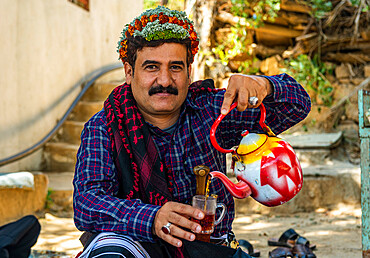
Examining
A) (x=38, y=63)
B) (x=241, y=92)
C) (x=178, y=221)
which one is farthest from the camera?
(x=38, y=63)

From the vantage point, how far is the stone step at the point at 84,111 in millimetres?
6316

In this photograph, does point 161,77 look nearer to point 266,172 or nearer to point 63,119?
point 266,172

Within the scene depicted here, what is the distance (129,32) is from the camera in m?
2.00

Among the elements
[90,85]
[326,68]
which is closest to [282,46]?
[326,68]

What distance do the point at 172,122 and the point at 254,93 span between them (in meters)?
0.49

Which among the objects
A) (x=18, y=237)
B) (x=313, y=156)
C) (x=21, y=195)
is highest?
(x=18, y=237)

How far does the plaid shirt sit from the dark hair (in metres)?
0.25

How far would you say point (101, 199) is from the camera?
172 cm

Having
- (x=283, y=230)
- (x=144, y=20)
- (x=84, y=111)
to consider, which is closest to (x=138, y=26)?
(x=144, y=20)

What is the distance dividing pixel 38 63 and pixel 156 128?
12.7 feet

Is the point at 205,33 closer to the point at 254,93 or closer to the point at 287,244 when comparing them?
the point at 287,244

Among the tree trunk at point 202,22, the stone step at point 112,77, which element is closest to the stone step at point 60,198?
the stone step at point 112,77

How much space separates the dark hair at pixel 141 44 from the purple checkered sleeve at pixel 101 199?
32 centimetres

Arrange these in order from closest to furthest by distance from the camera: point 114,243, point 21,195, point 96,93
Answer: point 114,243 < point 21,195 < point 96,93
